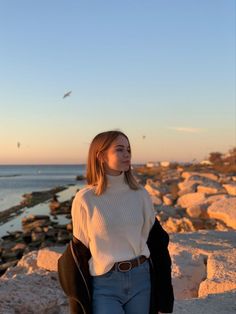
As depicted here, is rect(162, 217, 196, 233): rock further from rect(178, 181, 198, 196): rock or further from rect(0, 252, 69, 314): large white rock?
rect(178, 181, 198, 196): rock

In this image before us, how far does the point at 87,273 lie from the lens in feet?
7.79

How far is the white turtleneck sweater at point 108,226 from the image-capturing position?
2359 mm

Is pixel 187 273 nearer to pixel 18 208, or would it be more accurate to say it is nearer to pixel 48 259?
pixel 48 259

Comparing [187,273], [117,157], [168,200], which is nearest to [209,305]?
[187,273]

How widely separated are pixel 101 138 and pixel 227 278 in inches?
114

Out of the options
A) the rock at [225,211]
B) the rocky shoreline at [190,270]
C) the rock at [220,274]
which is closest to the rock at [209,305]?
the rocky shoreline at [190,270]

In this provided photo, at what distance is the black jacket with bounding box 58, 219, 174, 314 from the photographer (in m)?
2.35

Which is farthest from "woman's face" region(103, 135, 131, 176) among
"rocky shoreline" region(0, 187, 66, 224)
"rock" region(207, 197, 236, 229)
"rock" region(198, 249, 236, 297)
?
"rocky shoreline" region(0, 187, 66, 224)

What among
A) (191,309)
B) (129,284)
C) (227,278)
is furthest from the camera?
(227,278)

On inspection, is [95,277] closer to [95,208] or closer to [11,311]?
[95,208]

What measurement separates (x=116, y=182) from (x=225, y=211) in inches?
326

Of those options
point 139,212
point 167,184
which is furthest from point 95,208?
point 167,184

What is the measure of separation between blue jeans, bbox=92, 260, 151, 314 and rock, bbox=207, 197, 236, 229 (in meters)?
7.42

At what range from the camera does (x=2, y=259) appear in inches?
462
